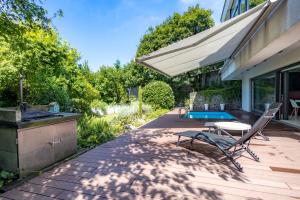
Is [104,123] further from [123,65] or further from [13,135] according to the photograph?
[123,65]

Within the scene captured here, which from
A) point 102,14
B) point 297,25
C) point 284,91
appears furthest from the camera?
point 102,14

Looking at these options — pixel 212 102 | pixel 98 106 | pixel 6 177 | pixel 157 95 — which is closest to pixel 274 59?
pixel 157 95

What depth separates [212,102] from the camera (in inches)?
860

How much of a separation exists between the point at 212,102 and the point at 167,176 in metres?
18.6

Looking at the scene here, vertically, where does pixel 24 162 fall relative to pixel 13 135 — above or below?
below

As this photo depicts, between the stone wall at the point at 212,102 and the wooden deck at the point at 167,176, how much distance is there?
50.5 feet

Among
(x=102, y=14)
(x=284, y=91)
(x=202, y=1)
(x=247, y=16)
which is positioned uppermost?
(x=202, y=1)

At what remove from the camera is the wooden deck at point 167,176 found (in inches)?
143

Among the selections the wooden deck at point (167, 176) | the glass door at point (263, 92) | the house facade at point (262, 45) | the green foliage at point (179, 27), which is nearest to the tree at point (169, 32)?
the green foliage at point (179, 27)

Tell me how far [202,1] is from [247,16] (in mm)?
22932

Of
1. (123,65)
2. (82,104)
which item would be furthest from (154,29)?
(82,104)

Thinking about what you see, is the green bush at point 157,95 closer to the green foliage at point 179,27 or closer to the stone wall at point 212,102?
the stone wall at point 212,102

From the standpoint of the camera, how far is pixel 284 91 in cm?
1139

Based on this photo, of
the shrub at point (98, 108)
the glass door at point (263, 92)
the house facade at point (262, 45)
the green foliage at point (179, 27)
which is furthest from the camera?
the green foliage at point (179, 27)
